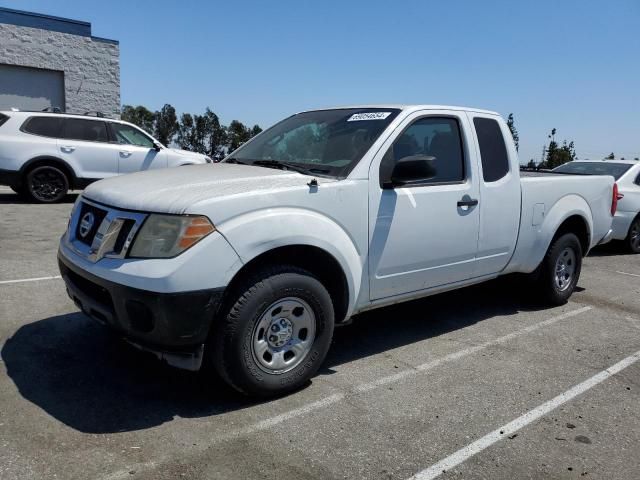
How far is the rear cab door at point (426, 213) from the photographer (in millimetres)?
3887

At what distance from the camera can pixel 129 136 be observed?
12.0 m

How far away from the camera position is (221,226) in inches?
122

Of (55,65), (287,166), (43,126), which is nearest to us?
(287,166)

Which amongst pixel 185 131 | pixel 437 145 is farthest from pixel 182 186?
pixel 185 131

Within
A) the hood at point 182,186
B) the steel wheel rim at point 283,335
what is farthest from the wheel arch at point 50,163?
the steel wheel rim at point 283,335

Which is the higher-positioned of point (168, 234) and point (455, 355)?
point (168, 234)

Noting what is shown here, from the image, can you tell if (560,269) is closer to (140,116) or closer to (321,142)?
(321,142)

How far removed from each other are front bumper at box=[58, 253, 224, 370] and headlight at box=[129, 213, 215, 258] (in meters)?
0.22

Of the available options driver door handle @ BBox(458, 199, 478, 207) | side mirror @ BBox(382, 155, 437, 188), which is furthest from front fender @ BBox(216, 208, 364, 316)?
driver door handle @ BBox(458, 199, 478, 207)

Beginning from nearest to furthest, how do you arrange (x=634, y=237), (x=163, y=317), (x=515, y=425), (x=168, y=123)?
(x=163, y=317)
(x=515, y=425)
(x=634, y=237)
(x=168, y=123)

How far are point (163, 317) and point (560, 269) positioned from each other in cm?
438

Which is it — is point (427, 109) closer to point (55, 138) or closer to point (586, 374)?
point (586, 374)

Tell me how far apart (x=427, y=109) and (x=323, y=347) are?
2056mm

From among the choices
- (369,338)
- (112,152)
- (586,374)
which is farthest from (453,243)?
(112,152)
